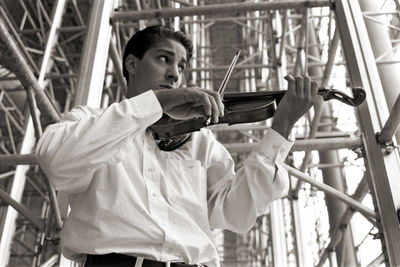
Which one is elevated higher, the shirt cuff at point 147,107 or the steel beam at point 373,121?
the steel beam at point 373,121

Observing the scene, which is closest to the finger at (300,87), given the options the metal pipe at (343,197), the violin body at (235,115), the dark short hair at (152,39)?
the violin body at (235,115)

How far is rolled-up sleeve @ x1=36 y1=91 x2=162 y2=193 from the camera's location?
1698 mm

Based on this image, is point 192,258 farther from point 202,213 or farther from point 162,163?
point 162,163

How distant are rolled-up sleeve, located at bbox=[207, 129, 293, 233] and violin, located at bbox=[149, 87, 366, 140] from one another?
10cm

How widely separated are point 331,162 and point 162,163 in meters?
7.33

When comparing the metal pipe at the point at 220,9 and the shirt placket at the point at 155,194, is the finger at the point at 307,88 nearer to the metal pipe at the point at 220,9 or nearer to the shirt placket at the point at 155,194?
the shirt placket at the point at 155,194

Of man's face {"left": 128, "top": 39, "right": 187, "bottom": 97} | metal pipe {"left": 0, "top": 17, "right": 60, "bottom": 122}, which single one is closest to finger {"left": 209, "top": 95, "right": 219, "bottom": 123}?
man's face {"left": 128, "top": 39, "right": 187, "bottom": 97}

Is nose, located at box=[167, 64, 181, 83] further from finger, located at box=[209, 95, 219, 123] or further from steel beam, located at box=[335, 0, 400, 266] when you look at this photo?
steel beam, located at box=[335, 0, 400, 266]

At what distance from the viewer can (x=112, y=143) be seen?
1729 millimetres

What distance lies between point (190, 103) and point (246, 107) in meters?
0.32

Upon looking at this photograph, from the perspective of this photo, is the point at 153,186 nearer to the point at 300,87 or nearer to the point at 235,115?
the point at 235,115

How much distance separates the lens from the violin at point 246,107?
1950 mm

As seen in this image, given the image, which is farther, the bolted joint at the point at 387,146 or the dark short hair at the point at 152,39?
the bolted joint at the point at 387,146

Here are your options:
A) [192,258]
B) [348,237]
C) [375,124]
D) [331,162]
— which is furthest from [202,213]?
[331,162]
